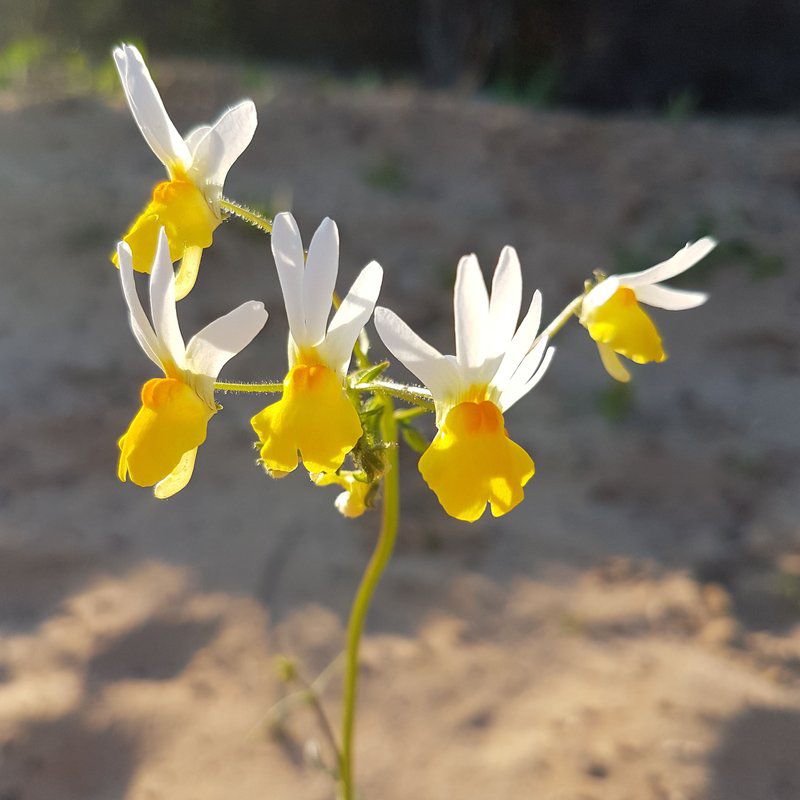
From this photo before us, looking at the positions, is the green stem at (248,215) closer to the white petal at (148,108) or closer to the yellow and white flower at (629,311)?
the white petal at (148,108)

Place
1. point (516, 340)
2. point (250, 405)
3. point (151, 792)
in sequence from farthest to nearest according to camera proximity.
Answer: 1. point (250, 405)
2. point (151, 792)
3. point (516, 340)

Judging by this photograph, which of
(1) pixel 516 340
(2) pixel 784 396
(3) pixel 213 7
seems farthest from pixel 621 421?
(3) pixel 213 7

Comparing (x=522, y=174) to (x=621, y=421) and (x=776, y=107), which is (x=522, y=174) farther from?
(x=776, y=107)

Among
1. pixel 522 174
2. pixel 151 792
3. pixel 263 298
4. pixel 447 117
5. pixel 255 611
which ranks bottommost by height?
pixel 151 792

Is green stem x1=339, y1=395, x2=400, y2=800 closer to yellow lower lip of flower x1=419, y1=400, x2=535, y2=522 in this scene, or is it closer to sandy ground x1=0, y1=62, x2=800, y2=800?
yellow lower lip of flower x1=419, y1=400, x2=535, y2=522

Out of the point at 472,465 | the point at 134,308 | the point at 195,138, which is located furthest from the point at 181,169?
the point at 472,465

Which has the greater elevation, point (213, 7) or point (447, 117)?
point (213, 7)

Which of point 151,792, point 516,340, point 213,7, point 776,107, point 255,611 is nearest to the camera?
point 516,340

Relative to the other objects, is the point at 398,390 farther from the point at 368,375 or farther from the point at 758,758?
the point at 758,758

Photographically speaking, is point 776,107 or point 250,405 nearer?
point 250,405
